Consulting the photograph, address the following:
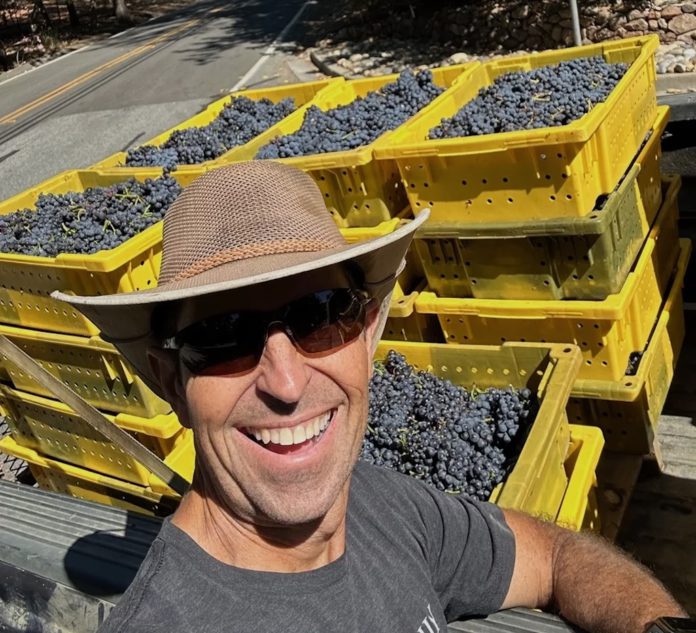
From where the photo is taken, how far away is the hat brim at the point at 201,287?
1414 mm

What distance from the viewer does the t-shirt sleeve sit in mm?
1980

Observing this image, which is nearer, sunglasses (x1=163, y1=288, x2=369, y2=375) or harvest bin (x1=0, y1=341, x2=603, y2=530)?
sunglasses (x1=163, y1=288, x2=369, y2=375)

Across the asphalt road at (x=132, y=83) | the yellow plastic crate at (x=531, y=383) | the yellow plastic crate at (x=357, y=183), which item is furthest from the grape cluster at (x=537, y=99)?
the asphalt road at (x=132, y=83)

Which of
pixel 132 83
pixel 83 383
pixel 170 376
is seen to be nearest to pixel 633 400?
pixel 170 376

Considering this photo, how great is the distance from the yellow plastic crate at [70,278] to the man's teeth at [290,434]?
1.86 metres

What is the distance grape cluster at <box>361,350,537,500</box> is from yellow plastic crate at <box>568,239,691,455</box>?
41cm

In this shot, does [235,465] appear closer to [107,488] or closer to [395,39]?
[107,488]

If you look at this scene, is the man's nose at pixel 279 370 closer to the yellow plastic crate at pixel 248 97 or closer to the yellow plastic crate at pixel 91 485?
the yellow plastic crate at pixel 91 485

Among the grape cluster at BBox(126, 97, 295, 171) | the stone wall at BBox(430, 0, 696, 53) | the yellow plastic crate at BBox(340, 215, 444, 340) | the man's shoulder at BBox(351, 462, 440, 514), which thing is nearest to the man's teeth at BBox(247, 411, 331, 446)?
the man's shoulder at BBox(351, 462, 440, 514)

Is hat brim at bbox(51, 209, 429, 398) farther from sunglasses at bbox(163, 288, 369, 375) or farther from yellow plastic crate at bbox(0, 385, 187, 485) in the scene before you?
yellow plastic crate at bbox(0, 385, 187, 485)

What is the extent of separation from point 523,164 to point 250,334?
200 cm

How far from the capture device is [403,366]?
354cm

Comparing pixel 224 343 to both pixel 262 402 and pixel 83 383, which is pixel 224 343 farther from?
pixel 83 383

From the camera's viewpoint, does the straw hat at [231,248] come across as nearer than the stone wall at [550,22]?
Yes
